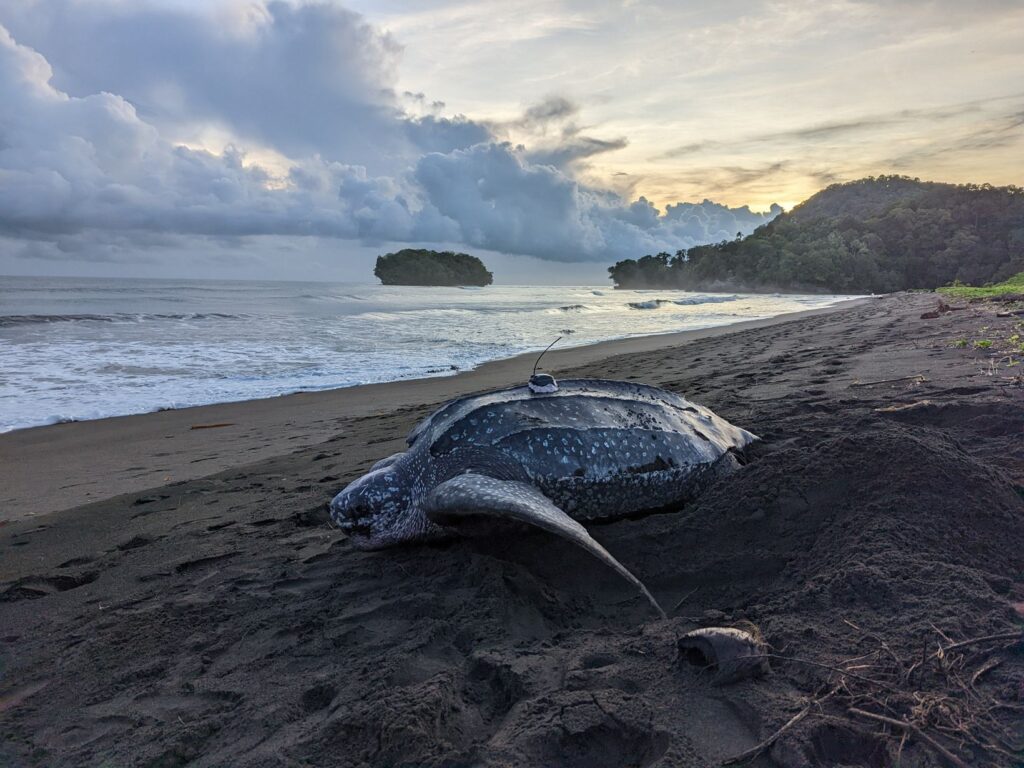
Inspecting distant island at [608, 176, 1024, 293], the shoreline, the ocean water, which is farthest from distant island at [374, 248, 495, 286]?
the shoreline

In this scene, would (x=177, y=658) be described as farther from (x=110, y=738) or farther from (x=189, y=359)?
(x=189, y=359)

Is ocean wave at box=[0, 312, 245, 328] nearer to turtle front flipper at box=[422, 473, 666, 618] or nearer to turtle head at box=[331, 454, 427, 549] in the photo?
turtle head at box=[331, 454, 427, 549]

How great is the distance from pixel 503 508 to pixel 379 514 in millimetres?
796

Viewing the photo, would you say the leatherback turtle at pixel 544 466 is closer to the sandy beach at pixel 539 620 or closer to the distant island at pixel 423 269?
the sandy beach at pixel 539 620

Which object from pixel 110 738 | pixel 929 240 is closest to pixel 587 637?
pixel 110 738

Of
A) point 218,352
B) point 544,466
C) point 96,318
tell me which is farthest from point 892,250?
point 544,466

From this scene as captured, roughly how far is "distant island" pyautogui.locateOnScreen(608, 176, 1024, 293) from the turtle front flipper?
159ft

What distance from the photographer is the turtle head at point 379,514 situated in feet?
8.68

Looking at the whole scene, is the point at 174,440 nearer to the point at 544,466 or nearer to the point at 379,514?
the point at 379,514

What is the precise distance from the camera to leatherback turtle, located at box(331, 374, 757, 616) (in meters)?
2.61

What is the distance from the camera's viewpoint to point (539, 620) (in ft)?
6.53

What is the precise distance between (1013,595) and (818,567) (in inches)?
20.4

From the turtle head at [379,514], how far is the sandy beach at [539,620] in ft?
0.31

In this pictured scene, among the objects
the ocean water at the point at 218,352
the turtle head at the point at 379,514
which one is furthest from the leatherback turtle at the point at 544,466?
the ocean water at the point at 218,352
